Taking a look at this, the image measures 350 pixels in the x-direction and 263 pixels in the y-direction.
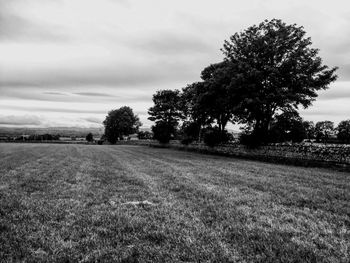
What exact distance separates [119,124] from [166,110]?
1666 inches

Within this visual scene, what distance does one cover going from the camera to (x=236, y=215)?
268 inches

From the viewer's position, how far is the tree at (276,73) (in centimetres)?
2841

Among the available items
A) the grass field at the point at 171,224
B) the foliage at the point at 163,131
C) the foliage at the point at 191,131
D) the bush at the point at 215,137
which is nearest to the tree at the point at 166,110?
the foliage at the point at 163,131

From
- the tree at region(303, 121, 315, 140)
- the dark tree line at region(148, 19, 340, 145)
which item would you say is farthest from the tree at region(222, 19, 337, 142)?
the tree at region(303, 121, 315, 140)

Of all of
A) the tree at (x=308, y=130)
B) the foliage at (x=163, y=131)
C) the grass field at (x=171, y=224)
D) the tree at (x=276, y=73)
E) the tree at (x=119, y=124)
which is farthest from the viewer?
the tree at (x=119, y=124)

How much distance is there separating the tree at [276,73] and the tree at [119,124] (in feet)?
283

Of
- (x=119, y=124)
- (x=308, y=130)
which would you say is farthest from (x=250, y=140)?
(x=119, y=124)

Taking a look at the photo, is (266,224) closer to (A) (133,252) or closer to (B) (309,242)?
(B) (309,242)

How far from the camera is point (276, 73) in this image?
28.1 metres

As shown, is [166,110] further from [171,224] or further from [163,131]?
[171,224]

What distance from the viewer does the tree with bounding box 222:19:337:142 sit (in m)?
28.4

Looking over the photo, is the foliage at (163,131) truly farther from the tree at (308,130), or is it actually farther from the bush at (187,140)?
the tree at (308,130)

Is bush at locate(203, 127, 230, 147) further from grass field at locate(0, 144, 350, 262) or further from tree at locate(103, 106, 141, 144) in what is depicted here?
tree at locate(103, 106, 141, 144)

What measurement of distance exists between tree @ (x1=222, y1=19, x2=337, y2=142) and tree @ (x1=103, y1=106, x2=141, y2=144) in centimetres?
8624
